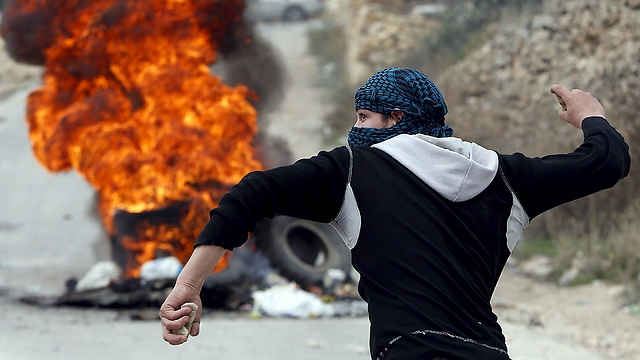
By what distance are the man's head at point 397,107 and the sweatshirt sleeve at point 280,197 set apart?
0.64ft

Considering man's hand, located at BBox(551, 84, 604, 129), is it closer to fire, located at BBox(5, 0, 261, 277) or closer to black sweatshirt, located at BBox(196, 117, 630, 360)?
black sweatshirt, located at BBox(196, 117, 630, 360)

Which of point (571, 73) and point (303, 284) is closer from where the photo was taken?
point (303, 284)

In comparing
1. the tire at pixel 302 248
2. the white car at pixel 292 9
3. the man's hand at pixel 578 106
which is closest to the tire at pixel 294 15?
the white car at pixel 292 9

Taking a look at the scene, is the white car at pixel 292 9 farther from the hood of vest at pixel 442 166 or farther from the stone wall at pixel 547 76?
the hood of vest at pixel 442 166

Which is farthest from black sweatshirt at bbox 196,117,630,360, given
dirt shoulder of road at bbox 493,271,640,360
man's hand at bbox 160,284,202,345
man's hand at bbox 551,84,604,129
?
dirt shoulder of road at bbox 493,271,640,360

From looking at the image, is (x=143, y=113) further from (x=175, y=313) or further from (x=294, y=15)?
(x=294, y=15)

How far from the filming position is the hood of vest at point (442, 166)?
221 cm

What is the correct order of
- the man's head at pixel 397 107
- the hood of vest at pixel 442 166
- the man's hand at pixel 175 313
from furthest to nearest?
the man's head at pixel 397 107 → the hood of vest at pixel 442 166 → the man's hand at pixel 175 313

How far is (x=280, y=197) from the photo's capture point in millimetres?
2123

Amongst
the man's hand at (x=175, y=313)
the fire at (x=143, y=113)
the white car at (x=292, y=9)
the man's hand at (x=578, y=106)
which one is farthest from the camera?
the white car at (x=292, y=9)

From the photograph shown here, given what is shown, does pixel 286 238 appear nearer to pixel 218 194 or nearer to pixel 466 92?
pixel 218 194

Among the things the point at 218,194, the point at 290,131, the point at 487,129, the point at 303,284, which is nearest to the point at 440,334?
the point at 303,284

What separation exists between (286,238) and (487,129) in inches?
271

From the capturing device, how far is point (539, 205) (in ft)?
7.74
